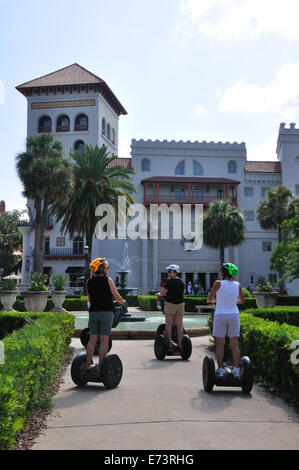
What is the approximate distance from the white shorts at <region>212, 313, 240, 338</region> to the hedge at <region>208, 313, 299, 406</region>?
21.9 inches

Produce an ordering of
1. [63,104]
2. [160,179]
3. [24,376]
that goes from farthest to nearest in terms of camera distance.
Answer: [63,104], [160,179], [24,376]

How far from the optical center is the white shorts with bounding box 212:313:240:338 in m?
6.20

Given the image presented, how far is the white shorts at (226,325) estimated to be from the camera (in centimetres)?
620

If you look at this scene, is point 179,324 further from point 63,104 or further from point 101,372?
point 63,104

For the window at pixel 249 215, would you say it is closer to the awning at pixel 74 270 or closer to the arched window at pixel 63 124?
the awning at pixel 74 270

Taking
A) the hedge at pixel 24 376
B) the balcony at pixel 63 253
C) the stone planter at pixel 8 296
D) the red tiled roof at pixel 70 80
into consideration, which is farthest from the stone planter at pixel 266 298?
the red tiled roof at pixel 70 80

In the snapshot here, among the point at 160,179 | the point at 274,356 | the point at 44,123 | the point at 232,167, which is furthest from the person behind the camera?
the point at 232,167

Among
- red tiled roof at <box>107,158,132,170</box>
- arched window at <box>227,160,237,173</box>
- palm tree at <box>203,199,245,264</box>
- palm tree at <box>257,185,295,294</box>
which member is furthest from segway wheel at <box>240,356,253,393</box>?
arched window at <box>227,160,237,173</box>

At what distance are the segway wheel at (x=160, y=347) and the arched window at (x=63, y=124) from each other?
45.0 m

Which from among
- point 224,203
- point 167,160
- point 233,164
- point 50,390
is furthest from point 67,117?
point 50,390

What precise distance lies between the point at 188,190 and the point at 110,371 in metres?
44.3

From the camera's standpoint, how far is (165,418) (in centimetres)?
488

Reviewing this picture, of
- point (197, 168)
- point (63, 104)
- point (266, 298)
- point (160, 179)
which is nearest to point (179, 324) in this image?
point (266, 298)

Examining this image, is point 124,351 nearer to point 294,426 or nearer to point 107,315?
point 107,315
